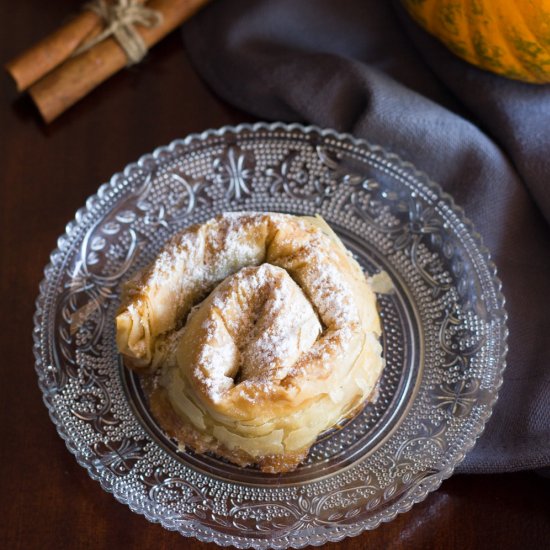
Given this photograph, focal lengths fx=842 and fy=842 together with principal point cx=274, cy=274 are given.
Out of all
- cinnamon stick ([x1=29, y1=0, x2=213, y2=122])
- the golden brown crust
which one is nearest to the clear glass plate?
the golden brown crust

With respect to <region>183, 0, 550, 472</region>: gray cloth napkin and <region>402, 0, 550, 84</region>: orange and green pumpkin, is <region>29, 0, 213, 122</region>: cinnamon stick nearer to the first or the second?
<region>183, 0, 550, 472</region>: gray cloth napkin

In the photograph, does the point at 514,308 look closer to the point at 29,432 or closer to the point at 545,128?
the point at 545,128

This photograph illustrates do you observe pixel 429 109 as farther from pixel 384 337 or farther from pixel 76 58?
pixel 76 58

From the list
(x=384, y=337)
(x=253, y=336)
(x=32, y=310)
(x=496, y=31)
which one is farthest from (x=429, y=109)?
(x=32, y=310)

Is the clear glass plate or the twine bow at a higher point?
the twine bow

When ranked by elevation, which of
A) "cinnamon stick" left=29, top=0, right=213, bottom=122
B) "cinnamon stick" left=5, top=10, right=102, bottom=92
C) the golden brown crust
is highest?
"cinnamon stick" left=5, top=10, right=102, bottom=92
